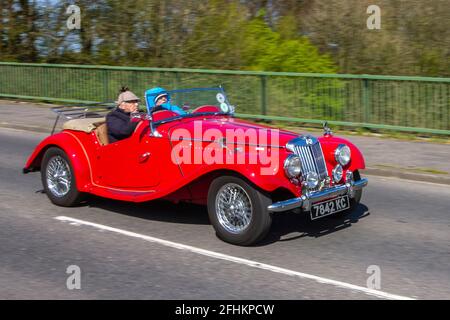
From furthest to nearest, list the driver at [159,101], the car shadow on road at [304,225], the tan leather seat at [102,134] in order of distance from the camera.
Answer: the tan leather seat at [102,134] → the driver at [159,101] → the car shadow on road at [304,225]

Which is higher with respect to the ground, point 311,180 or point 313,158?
point 313,158

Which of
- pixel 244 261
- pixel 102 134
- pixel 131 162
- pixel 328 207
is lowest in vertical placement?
pixel 244 261

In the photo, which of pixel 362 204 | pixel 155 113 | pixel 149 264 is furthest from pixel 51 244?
pixel 362 204

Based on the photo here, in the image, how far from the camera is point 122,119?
8328 mm

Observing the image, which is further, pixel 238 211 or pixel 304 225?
pixel 304 225

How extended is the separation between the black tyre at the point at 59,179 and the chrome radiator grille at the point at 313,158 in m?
2.95

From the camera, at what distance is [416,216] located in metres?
8.38

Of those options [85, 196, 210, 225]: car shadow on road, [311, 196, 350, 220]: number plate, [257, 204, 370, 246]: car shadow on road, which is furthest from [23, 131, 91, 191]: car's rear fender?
[311, 196, 350, 220]: number plate

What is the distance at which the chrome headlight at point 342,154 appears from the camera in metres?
7.69

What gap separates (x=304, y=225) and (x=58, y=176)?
10.3 ft

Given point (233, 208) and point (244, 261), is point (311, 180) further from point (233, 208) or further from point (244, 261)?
point (244, 261)

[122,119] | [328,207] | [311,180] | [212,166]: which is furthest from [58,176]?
[328,207]

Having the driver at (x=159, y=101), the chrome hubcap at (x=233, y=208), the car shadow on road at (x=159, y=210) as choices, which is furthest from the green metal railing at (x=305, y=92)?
the chrome hubcap at (x=233, y=208)

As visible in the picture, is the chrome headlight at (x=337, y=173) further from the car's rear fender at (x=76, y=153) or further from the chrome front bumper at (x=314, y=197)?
the car's rear fender at (x=76, y=153)
